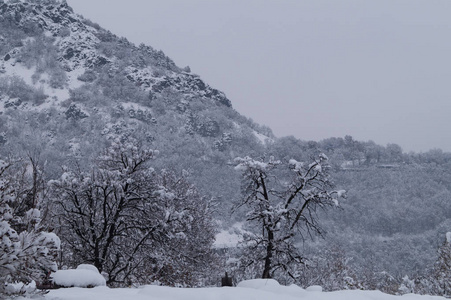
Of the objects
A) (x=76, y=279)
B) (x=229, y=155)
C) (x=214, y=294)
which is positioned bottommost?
(x=214, y=294)

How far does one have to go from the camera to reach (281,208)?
1694cm

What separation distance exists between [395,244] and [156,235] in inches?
4484

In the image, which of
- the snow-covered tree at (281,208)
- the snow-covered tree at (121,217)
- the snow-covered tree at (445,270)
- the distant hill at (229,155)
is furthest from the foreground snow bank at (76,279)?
the distant hill at (229,155)

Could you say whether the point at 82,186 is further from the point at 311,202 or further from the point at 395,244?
the point at 395,244

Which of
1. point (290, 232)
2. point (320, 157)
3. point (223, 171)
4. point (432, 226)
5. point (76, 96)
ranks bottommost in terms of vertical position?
point (290, 232)

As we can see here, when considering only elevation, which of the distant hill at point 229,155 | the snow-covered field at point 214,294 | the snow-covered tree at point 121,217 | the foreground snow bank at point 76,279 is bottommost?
the snow-covered field at point 214,294

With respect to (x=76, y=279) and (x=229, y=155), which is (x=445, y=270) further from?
(x=229, y=155)

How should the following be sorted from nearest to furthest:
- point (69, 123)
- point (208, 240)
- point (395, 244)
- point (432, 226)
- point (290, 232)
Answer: point (290, 232), point (208, 240), point (395, 244), point (432, 226), point (69, 123)

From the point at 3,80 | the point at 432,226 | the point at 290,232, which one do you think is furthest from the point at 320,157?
the point at 3,80

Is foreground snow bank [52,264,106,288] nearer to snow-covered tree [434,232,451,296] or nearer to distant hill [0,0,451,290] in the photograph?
snow-covered tree [434,232,451,296]

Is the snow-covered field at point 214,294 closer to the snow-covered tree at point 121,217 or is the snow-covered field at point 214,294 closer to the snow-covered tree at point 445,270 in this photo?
the snow-covered tree at point 121,217

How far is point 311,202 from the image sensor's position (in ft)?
55.7

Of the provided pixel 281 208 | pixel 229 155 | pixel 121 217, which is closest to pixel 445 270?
pixel 281 208

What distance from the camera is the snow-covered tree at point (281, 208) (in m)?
16.4
